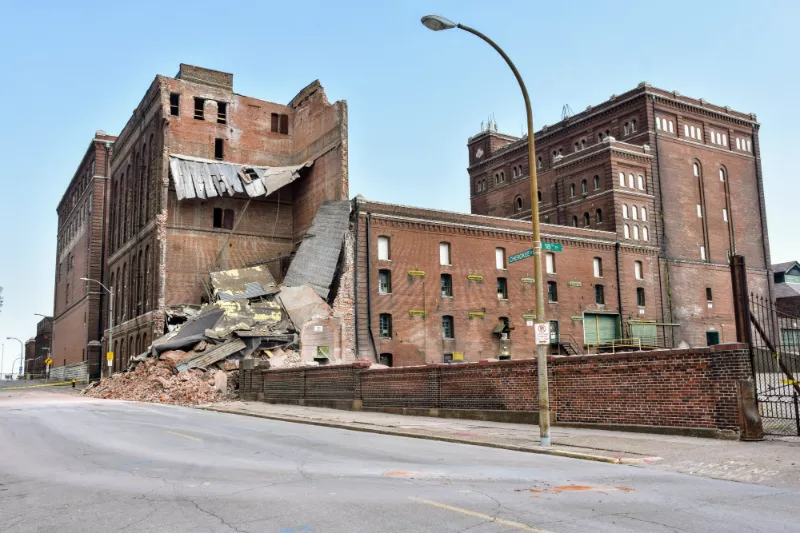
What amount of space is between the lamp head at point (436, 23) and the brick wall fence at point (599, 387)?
8300mm

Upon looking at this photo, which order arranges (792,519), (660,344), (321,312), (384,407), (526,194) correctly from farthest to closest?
(526,194) → (660,344) → (321,312) → (384,407) → (792,519)

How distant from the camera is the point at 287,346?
39.8 metres

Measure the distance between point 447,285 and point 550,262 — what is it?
9380 millimetres

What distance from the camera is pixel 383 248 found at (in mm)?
44375

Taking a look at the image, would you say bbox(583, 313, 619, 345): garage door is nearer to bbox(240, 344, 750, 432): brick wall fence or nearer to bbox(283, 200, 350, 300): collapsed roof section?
bbox(283, 200, 350, 300): collapsed roof section

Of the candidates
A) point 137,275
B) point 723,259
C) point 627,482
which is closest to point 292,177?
point 137,275

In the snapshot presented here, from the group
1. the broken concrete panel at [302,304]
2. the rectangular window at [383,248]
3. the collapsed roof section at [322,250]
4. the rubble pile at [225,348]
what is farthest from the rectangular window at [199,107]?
the rectangular window at [383,248]

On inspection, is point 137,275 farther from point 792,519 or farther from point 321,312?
point 792,519

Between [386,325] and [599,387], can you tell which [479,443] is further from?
[386,325]

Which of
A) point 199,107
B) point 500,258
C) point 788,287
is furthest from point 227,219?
point 788,287

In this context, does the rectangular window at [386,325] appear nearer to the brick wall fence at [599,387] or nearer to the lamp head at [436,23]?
the brick wall fence at [599,387]

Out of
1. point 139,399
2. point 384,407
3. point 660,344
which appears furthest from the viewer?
point 660,344

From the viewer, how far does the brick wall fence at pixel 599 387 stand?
47.8 feet

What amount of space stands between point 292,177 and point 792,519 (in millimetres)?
47553
